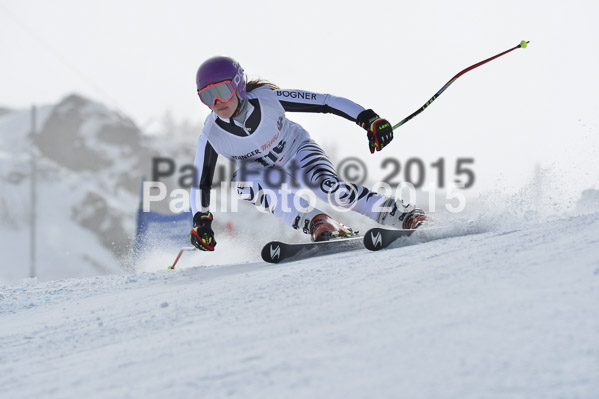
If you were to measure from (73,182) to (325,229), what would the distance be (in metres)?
49.0

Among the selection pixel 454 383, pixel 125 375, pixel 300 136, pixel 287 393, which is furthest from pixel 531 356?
pixel 300 136

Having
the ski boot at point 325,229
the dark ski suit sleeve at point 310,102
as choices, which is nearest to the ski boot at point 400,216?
the ski boot at point 325,229

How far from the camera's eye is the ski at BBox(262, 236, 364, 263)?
12.4 ft

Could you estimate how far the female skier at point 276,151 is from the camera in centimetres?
401

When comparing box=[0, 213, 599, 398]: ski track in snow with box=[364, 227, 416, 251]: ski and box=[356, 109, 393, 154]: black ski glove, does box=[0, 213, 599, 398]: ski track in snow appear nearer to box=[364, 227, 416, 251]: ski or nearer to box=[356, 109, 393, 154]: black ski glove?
box=[364, 227, 416, 251]: ski

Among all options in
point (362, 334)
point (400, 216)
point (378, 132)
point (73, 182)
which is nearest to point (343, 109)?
point (378, 132)

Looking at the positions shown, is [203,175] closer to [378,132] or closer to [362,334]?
[378,132]

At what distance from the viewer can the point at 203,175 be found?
4379 mm

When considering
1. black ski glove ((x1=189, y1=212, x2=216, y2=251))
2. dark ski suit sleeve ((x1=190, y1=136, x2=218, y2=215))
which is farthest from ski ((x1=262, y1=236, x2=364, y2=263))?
dark ski suit sleeve ((x1=190, y1=136, x2=218, y2=215))

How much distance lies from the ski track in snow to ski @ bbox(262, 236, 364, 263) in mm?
825

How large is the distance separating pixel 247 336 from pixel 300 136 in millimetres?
2717

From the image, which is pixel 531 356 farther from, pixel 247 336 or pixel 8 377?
pixel 8 377

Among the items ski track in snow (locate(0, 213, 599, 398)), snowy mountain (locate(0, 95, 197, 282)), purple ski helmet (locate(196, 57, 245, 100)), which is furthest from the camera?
snowy mountain (locate(0, 95, 197, 282))

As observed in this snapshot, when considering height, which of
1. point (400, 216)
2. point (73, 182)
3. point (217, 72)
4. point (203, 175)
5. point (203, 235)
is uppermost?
point (73, 182)
